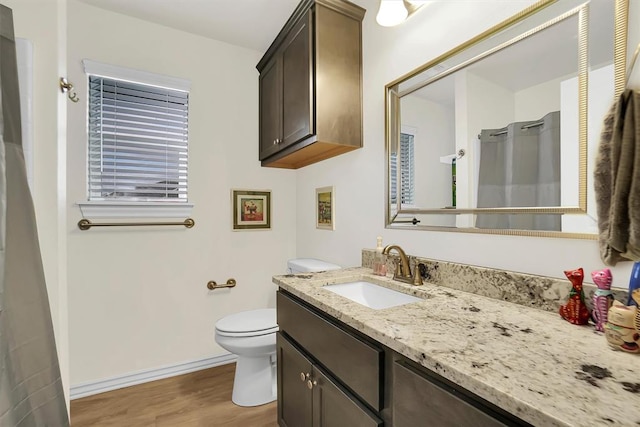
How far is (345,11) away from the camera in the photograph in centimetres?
169

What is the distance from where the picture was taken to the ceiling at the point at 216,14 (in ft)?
6.16

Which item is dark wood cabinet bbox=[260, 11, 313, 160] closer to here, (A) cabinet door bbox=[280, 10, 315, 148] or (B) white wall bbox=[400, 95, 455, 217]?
(A) cabinet door bbox=[280, 10, 315, 148]

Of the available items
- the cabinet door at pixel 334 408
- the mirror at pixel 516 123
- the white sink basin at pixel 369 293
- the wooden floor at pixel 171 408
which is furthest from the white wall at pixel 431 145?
the wooden floor at pixel 171 408

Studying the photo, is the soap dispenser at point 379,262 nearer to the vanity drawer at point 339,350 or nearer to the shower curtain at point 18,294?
the vanity drawer at point 339,350

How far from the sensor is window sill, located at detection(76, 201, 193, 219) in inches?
74.3

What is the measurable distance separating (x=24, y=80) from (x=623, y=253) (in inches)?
80.4

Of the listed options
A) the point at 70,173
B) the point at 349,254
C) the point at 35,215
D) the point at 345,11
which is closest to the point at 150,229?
the point at 70,173

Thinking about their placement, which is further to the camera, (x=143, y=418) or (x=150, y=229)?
(x=150, y=229)

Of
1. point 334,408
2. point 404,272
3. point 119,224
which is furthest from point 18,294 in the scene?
point 404,272

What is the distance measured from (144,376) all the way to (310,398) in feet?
5.20

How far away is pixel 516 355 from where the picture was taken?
61cm

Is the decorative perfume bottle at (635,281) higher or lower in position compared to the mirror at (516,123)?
lower

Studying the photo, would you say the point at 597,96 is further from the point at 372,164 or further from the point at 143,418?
the point at 143,418

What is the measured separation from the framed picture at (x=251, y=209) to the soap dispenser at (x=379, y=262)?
3.97ft
